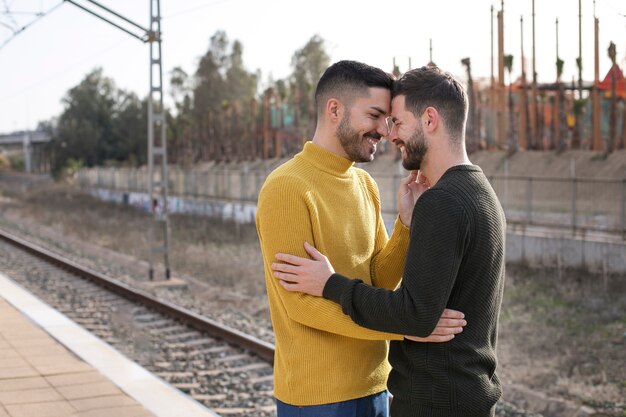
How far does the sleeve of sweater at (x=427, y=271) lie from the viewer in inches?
100

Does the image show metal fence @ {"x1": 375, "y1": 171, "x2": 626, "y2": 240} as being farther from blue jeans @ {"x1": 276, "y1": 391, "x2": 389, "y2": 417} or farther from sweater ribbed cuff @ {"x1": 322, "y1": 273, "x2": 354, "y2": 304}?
sweater ribbed cuff @ {"x1": 322, "y1": 273, "x2": 354, "y2": 304}

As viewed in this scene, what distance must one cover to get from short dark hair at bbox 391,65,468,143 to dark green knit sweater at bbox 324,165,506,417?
15cm

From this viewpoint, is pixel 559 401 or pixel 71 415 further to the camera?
pixel 559 401

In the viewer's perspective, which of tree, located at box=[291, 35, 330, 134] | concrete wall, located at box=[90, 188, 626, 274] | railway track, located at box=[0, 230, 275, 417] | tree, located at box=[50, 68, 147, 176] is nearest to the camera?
railway track, located at box=[0, 230, 275, 417]

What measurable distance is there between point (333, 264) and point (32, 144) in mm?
111086

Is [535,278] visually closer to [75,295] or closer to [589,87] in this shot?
[75,295]

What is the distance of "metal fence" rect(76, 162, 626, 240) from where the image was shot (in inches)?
730

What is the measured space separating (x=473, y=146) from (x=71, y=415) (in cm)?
3447

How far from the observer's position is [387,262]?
10.3 ft

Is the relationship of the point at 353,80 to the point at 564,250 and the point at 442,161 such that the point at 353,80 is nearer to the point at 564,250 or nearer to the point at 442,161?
the point at 442,161

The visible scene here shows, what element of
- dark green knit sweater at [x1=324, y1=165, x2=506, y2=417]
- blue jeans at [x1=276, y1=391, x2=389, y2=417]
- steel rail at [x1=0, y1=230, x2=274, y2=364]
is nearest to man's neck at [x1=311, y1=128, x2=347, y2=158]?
dark green knit sweater at [x1=324, y1=165, x2=506, y2=417]

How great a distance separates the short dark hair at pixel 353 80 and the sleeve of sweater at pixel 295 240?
1.19ft

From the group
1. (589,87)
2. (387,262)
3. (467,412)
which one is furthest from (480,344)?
(589,87)

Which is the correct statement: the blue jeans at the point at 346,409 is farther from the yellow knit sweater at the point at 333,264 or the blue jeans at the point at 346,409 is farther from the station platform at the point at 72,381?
the station platform at the point at 72,381
